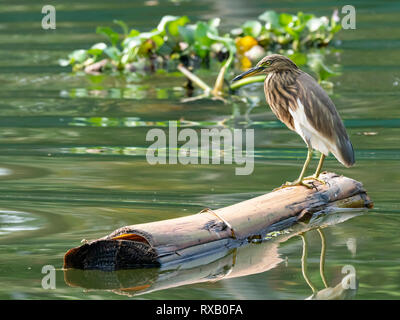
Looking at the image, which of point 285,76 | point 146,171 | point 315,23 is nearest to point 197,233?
point 285,76

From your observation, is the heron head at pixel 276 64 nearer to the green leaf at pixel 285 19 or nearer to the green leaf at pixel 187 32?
the green leaf at pixel 187 32

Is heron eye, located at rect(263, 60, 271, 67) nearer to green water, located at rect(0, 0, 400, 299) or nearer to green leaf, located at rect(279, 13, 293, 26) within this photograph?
green water, located at rect(0, 0, 400, 299)

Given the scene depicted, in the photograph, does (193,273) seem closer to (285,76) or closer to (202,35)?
(285,76)

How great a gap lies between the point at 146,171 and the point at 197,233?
1.95 meters

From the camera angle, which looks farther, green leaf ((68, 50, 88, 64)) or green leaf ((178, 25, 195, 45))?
green leaf ((68, 50, 88, 64))

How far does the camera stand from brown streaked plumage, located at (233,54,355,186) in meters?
4.97

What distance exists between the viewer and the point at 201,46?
9.75 meters

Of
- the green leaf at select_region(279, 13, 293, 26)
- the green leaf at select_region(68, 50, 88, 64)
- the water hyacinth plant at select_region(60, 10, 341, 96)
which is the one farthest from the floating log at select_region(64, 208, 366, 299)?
the green leaf at select_region(279, 13, 293, 26)

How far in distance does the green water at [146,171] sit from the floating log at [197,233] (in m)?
0.10

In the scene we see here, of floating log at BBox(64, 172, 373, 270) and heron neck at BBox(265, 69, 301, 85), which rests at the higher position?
heron neck at BBox(265, 69, 301, 85)

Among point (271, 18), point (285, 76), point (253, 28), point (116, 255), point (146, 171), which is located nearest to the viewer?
point (116, 255)

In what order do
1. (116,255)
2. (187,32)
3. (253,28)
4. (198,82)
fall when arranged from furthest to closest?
1. (253,28)
2. (187,32)
3. (198,82)
4. (116,255)

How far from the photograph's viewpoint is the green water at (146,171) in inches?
167

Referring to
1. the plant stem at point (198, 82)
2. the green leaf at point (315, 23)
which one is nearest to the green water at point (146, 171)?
the plant stem at point (198, 82)
